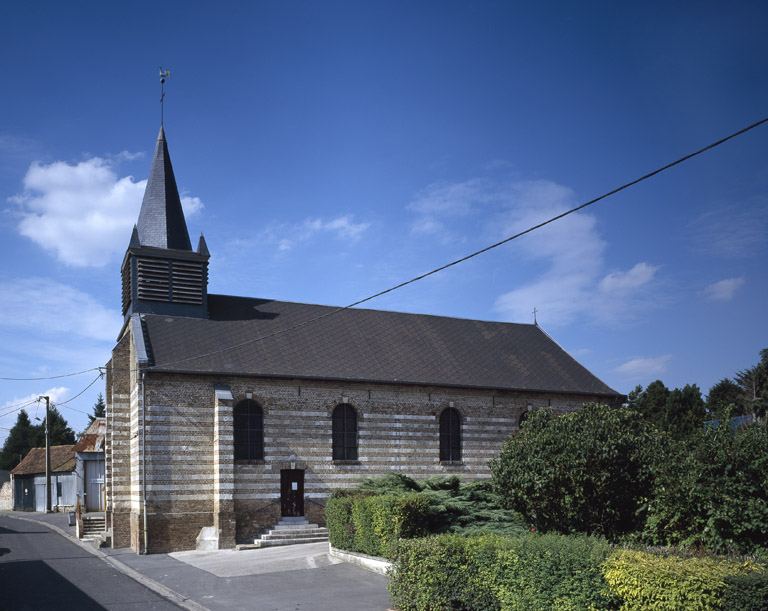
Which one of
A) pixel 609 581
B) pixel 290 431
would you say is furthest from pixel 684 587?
pixel 290 431

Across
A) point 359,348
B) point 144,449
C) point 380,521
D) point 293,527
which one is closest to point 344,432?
point 359,348

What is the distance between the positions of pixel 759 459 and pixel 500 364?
70.3 feet

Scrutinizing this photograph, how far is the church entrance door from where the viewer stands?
26.8 m

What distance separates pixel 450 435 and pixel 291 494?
731 centimetres

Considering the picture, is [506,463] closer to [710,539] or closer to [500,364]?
[710,539]

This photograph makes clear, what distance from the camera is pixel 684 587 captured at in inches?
364

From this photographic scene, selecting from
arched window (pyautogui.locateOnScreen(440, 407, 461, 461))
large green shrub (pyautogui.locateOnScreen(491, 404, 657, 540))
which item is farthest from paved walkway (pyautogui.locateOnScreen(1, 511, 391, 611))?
arched window (pyautogui.locateOnScreen(440, 407, 461, 461))

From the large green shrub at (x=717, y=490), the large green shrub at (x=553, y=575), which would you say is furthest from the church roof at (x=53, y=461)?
the large green shrub at (x=717, y=490)

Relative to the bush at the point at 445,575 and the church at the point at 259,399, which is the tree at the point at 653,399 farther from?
the bush at the point at 445,575

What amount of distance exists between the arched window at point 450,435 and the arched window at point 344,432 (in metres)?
4.00

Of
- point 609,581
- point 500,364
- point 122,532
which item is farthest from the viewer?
point 500,364

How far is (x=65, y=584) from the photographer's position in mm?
18406

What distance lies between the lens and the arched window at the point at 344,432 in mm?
28078

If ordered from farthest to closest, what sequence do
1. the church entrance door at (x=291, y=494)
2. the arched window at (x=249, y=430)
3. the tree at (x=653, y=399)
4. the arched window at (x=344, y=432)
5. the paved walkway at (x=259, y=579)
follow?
1. the tree at (x=653, y=399)
2. the arched window at (x=344, y=432)
3. the church entrance door at (x=291, y=494)
4. the arched window at (x=249, y=430)
5. the paved walkway at (x=259, y=579)
